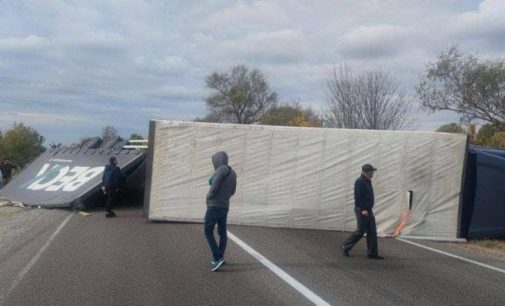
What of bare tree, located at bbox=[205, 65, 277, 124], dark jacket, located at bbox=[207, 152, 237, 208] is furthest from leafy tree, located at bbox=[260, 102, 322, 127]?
dark jacket, located at bbox=[207, 152, 237, 208]

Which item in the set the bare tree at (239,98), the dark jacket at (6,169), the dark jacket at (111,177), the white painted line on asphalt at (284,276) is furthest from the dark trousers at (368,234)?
the bare tree at (239,98)

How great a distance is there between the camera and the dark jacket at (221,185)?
8.74 m

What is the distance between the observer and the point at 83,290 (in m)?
7.35

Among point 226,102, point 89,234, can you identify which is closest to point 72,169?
point 89,234

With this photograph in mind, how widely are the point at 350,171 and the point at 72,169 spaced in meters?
9.65

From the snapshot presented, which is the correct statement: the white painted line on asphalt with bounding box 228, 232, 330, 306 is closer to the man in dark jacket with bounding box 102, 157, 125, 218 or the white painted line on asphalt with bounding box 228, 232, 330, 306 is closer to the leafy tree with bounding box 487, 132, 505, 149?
the man in dark jacket with bounding box 102, 157, 125, 218

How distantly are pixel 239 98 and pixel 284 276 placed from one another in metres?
52.9

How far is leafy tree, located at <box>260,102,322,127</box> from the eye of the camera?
155 feet

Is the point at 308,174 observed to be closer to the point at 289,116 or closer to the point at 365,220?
the point at 365,220

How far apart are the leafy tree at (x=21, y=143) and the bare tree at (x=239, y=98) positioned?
74.2 feet

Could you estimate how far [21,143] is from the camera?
234 ft

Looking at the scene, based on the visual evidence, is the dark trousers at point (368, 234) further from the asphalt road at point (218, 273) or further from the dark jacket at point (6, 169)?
the dark jacket at point (6, 169)

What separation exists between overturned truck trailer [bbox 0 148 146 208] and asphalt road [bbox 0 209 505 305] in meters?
4.69

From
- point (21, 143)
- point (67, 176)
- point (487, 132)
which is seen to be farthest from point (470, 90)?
point (21, 143)
